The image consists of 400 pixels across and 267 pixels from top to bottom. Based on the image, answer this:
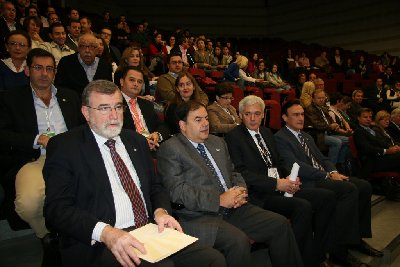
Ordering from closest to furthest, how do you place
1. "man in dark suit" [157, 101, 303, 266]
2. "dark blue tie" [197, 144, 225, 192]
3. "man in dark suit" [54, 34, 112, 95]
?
"man in dark suit" [157, 101, 303, 266] → "dark blue tie" [197, 144, 225, 192] → "man in dark suit" [54, 34, 112, 95]

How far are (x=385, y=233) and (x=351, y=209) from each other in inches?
30.7

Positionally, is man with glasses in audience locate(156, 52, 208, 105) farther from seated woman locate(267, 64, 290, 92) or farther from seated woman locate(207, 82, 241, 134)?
seated woman locate(267, 64, 290, 92)

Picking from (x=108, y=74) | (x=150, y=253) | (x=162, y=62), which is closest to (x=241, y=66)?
(x=162, y=62)

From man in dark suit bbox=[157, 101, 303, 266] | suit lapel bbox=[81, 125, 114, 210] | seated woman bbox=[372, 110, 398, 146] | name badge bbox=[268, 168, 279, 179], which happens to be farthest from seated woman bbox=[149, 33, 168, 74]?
suit lapel bbox=[81, 125, 114, 210]

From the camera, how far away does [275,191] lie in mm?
2611

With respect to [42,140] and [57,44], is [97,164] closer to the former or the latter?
[42,140]

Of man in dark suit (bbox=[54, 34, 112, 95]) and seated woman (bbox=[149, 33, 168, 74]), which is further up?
seated woman (bbox=[149, 33, 168, 74])

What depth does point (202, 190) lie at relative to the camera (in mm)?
2041

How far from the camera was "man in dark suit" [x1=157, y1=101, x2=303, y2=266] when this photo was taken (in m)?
1.89

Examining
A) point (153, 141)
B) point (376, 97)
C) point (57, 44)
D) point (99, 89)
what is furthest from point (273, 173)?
point (376, 97)

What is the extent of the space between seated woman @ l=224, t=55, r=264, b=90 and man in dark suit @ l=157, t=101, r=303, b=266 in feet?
17.1

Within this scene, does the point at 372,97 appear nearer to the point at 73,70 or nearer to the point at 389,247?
the point at 389,247

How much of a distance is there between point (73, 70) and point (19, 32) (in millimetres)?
550

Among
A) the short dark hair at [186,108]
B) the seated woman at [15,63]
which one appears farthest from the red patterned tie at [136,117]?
the seated woman at [15,63]
